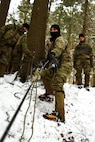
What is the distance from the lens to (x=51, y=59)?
5.25 meters

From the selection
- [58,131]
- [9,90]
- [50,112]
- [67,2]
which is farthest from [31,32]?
[67,2]

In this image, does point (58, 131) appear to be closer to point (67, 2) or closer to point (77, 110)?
point (77, 110)

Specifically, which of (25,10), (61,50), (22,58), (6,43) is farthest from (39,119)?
(25,10)

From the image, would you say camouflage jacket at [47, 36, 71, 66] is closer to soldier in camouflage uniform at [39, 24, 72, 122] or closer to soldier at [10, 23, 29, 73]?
soldier in camouflage uniform at [39, 24, 72, 122]

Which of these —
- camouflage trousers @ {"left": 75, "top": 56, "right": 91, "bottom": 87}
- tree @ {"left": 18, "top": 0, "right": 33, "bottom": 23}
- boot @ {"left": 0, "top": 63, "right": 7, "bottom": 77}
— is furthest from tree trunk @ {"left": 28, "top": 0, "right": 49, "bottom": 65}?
tree @ {"left": 18, "top": 0, "right": 33, "bottom": 23}

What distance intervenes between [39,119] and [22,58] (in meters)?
2.63

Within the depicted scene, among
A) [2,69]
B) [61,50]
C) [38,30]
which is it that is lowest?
[2,69]

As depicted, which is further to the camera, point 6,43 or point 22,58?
point 6,43

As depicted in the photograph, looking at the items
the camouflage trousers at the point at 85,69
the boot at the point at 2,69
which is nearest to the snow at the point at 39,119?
the boot at the point at 2,69

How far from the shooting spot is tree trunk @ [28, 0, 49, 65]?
7.38 m

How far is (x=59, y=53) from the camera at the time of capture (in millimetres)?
5336

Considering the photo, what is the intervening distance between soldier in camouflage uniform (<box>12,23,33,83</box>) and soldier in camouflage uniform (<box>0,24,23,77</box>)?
0.65 feet

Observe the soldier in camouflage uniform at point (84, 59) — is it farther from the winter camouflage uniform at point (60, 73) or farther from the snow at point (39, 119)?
the winter camouflage uniform at point (60, 73)

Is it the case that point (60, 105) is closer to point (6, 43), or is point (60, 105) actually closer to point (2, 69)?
point (2, 69)
